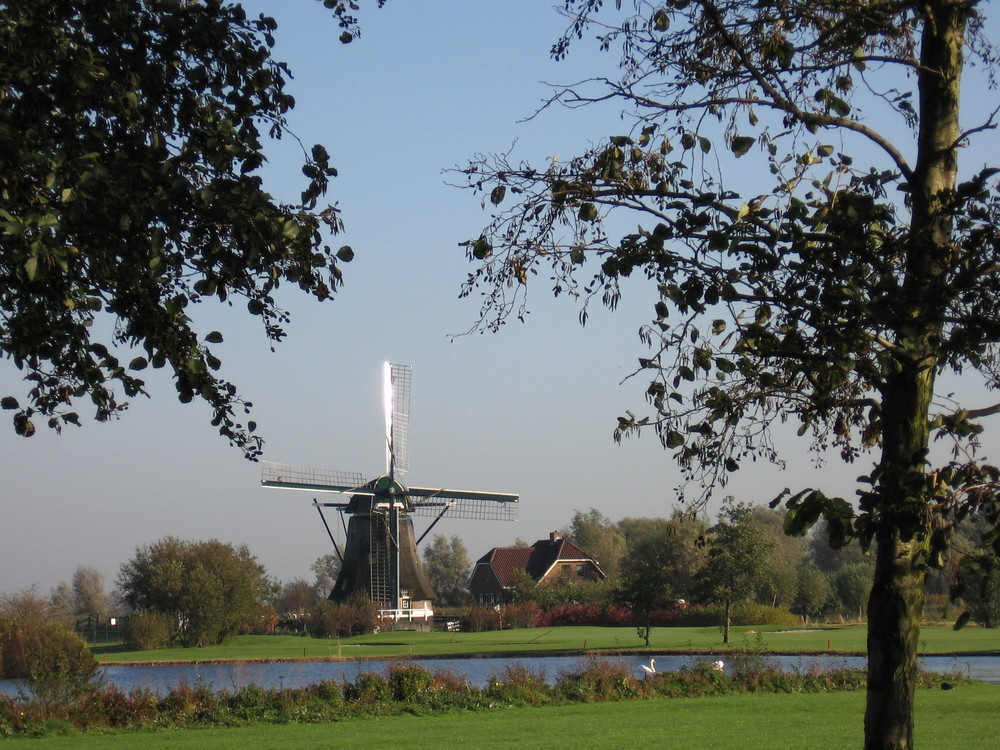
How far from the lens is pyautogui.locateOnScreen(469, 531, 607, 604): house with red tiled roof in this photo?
7438cm

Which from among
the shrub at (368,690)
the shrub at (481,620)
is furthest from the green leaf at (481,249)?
the shrub at (481,620)

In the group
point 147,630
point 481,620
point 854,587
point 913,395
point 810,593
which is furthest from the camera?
point 854,587

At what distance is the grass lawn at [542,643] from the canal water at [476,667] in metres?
1.50

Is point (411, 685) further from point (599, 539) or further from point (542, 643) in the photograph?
point (599, 539)

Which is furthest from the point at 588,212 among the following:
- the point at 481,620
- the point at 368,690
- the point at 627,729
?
the point at 481,620

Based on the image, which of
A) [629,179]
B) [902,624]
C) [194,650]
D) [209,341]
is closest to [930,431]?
[902,624]

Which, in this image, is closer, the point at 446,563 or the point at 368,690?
the point at 368,690

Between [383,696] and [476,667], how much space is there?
13.2 m

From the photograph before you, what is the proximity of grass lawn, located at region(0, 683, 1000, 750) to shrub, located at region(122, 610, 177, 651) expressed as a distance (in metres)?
30.4

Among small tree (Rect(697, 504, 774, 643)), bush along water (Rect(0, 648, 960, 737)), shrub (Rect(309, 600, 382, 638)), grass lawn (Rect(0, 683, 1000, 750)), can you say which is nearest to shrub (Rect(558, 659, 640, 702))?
bush along water (Rect(0, 648, 960, 737))

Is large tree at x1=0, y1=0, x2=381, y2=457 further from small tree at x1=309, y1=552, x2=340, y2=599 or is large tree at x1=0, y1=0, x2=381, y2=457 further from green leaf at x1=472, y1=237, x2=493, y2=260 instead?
small tree at x1=309, y1=552, x2=340, y2=599

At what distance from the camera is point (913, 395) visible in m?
4.30

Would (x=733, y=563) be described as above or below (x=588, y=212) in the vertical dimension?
below

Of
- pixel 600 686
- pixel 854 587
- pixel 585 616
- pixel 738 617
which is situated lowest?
pixel 585 616
